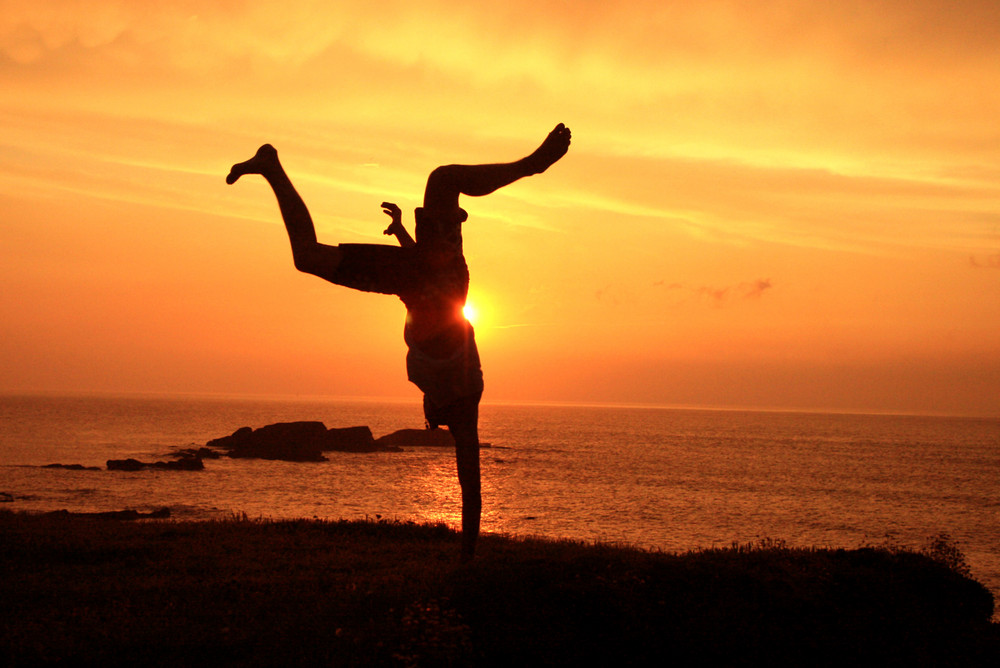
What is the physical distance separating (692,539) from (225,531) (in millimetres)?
30162

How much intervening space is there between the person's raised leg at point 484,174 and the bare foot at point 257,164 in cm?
124

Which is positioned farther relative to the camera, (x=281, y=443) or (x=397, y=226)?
(x=281, y=443)

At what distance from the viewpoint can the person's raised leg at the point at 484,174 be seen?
6.18 m

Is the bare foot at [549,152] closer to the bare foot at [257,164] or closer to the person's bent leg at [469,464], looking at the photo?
the bare foot at [257,164]

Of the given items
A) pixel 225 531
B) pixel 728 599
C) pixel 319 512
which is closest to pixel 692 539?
pixel 319 512

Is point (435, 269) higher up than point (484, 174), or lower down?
lower down

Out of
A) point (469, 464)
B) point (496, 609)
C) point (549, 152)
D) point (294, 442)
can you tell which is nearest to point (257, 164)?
point (549, 152)

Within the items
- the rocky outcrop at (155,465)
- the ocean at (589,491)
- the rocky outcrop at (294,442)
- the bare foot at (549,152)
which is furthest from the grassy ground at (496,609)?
the rocky outcrop at (294,442)

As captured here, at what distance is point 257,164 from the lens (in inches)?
228

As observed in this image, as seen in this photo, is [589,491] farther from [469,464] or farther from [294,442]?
[469,464]

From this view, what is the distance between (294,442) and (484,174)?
277 ft

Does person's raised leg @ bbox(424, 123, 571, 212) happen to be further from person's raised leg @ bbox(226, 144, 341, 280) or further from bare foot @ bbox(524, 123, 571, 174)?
person's raised leg @ bbox(226, 144, 341, 280)

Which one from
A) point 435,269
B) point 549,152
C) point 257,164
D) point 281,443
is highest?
point 549,152

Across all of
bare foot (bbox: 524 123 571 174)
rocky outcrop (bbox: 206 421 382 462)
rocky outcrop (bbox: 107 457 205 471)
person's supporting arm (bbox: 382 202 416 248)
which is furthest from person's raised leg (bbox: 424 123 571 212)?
rocky outcrop (bbox: 206 421 382 462)
